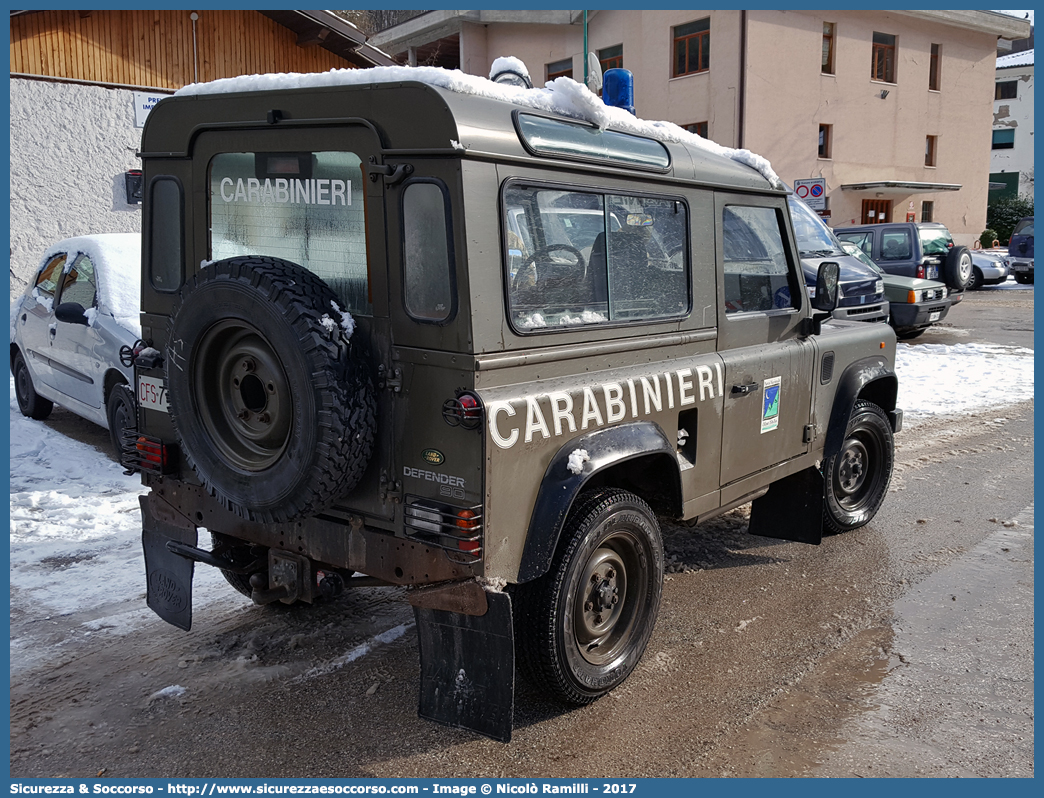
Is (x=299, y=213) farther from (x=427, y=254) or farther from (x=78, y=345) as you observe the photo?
(x=78, y=345)

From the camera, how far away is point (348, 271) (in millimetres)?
3318

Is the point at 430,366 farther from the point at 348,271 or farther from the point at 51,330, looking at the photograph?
the point at 51,330

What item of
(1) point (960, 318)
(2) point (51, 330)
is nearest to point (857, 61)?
(1) point (960, 318)

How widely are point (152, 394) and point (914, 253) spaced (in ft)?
46.4

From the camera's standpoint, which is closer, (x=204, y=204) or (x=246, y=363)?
(x=246, y=363)

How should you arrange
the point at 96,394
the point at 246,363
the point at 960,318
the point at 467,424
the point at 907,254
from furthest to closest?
the point at 960,318
the point at 907,254
the point at 96,394
the point at 246,363
the point at 467,424

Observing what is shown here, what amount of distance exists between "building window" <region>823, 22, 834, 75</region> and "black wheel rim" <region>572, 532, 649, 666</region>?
28.8 meters

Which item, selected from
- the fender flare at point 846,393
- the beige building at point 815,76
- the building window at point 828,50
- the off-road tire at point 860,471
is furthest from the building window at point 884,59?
the fender flare at point 846,393

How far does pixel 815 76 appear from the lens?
2811cm

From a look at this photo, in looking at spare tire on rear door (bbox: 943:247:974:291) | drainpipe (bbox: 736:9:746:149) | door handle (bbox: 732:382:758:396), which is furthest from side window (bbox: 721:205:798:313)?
drainpipe (bbox: 736:9:746:149)

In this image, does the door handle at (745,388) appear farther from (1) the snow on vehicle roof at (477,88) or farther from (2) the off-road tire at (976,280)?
(2) the off-road tire at (976,280)

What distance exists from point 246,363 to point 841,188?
2971 centimetres

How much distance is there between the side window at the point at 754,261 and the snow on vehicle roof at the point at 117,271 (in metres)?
4.33

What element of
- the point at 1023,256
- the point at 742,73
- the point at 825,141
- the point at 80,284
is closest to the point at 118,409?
the point at 80,284
